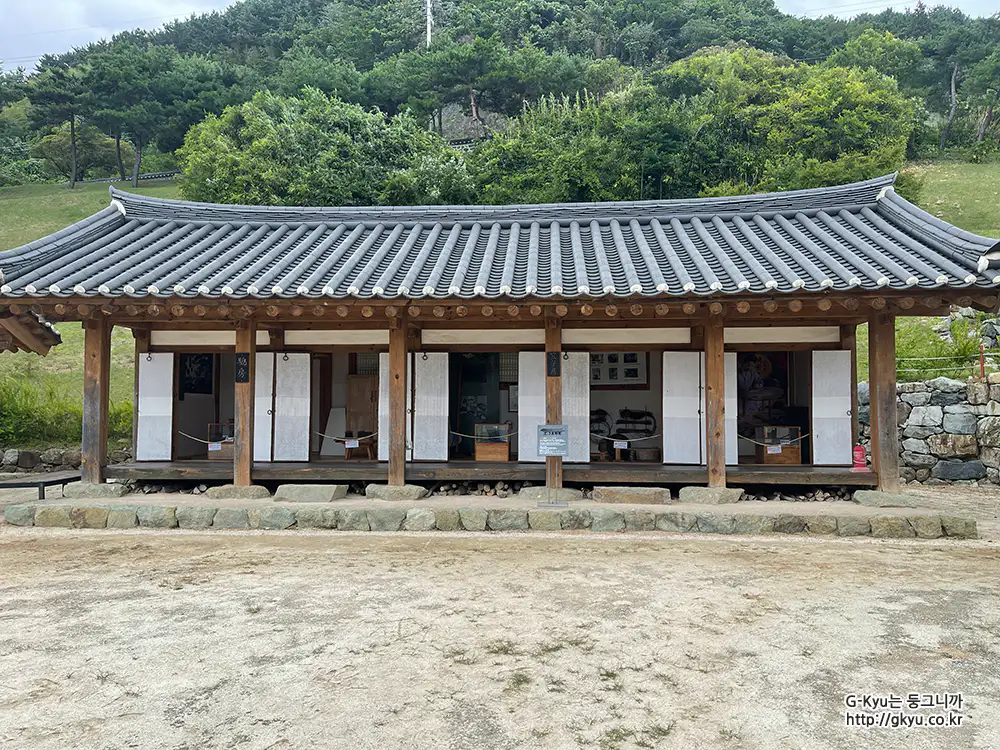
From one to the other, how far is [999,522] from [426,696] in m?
8.95

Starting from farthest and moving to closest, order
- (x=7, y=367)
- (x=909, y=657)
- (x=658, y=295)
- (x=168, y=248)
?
(x=7, y=367) → (x=168, y=248) → (x=658, y=295) → (x=909, y=657)

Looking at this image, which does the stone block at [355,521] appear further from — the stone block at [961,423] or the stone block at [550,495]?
the stone block at [961,423]

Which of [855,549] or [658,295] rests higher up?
[658,295]

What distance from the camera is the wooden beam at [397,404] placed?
9359mm

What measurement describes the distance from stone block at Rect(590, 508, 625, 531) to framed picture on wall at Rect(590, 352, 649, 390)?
4.73 meters

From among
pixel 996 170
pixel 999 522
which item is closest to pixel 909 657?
pixel 999 522

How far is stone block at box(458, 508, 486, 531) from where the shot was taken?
26.6 ft

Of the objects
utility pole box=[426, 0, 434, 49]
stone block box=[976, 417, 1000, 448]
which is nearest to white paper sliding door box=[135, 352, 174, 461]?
stone block box=[976, 417, 1000, 448]

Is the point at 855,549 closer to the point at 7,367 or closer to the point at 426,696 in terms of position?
the point at 426,696

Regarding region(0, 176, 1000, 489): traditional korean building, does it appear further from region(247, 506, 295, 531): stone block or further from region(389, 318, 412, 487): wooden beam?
region(247, 506, 295, 531): stone block

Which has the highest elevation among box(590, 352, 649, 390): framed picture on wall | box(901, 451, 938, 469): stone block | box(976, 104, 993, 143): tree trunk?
box(976, 104, 993, 143): tree trunk

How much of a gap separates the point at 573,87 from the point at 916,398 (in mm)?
33086

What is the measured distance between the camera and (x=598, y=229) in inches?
440

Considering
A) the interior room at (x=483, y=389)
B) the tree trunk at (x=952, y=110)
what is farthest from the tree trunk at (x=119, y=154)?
the tree trunk at (x=952, y=110)
